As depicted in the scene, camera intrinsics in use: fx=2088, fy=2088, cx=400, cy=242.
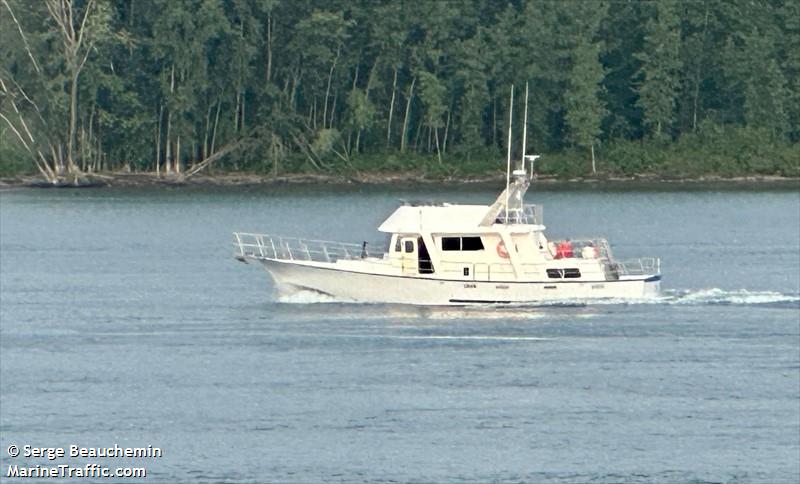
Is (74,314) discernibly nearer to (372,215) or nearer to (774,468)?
(774,468)

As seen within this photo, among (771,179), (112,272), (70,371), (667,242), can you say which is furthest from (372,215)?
(70,371)

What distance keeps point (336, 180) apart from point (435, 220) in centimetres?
7408

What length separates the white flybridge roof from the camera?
6338cm

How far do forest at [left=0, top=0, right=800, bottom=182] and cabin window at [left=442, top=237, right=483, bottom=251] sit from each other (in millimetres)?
69087

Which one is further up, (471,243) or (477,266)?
(471,243)

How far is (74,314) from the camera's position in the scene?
216 ft

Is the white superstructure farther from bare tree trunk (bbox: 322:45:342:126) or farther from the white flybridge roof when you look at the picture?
bare tree trunk (bbox: 322:45:342:126)

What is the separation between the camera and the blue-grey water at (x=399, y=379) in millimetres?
44719

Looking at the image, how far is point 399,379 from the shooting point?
A: 172 ft

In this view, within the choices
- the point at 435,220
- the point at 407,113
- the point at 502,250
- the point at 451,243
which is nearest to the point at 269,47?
the point at 407,113

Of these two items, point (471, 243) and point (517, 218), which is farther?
point (517, 218)

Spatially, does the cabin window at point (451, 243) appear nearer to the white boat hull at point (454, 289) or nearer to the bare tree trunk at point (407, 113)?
the white boat hull at point (454, 289)

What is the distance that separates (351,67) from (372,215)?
32.5 meters

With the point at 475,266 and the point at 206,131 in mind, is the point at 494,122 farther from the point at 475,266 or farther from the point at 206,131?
the point at 475,266
